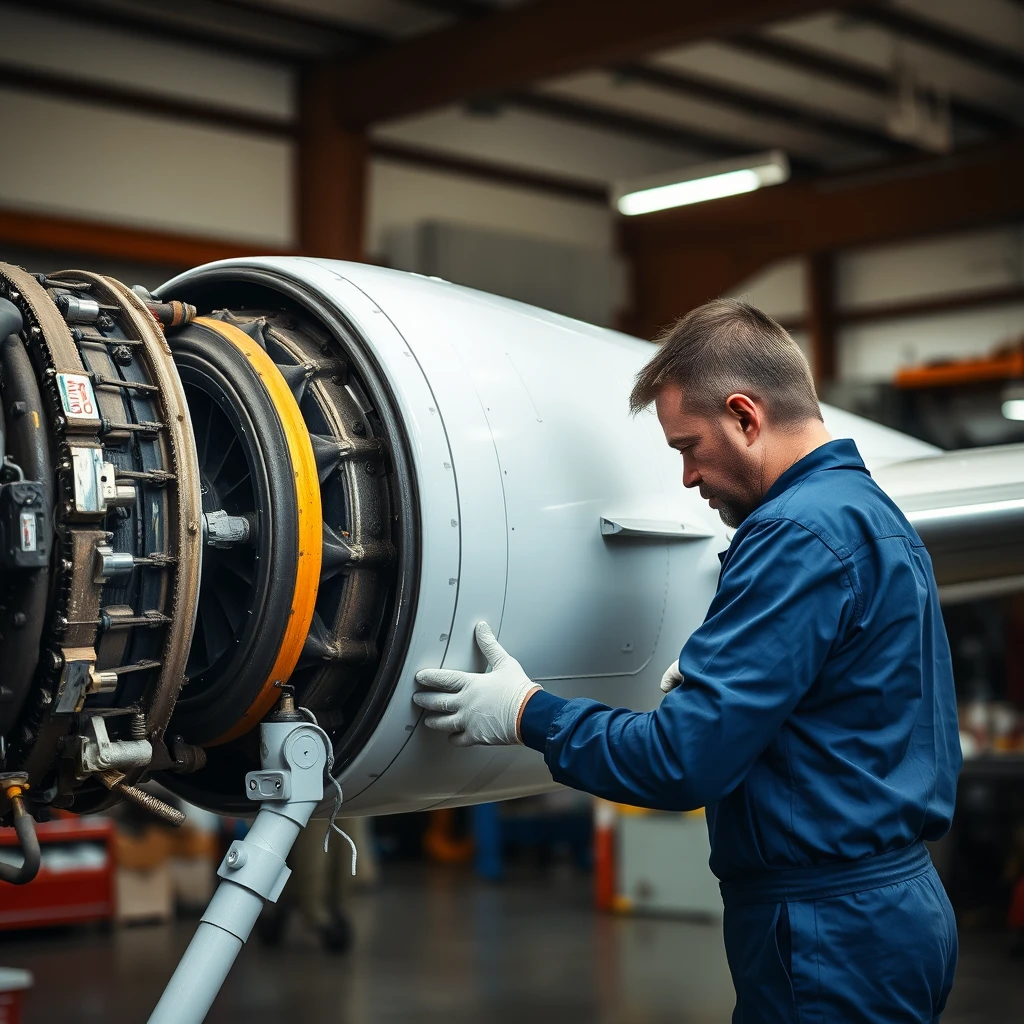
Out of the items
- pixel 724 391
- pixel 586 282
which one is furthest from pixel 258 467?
pixel 586 282

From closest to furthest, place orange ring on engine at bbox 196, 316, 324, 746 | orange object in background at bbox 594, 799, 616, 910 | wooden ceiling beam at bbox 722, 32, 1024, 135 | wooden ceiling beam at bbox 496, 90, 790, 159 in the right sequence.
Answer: orange ring on engine at bbox 196, 316, 324, 746 → orange object in background at bbox 594, 799, 616, 910 → wooden ceiling beam at bbox 722, 32, 1024, 135 → wooden ceiling beam at bbox 496, 90, 790, 159

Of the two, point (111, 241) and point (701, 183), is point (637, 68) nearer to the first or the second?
point (701, 183)

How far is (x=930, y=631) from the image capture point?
2.39 metres

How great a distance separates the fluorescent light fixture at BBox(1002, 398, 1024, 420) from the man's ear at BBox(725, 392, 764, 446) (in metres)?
11.5

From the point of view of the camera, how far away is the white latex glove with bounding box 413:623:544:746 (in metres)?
2.35

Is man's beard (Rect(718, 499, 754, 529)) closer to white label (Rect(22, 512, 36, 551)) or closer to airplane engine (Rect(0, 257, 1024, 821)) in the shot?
airplane engine (Rect(0, 257, 1024, 821))

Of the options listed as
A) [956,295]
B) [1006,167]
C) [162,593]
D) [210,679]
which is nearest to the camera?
[162,593]

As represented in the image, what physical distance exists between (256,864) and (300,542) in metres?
0.53

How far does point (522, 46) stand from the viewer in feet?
34.8

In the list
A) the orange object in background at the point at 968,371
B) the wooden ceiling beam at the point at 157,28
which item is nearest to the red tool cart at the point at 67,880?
the wooden ceiling beam at the point at 157,28

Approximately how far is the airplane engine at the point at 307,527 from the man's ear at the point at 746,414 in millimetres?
336

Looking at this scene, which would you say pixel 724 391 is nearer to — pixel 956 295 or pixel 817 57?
pixel 817 57

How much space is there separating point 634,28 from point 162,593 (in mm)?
8577

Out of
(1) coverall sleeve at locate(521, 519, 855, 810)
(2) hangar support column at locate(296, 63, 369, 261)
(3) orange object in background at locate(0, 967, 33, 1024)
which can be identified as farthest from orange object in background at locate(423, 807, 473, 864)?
(1) coverall sleeve at locate(521, 519, 855, 810)
